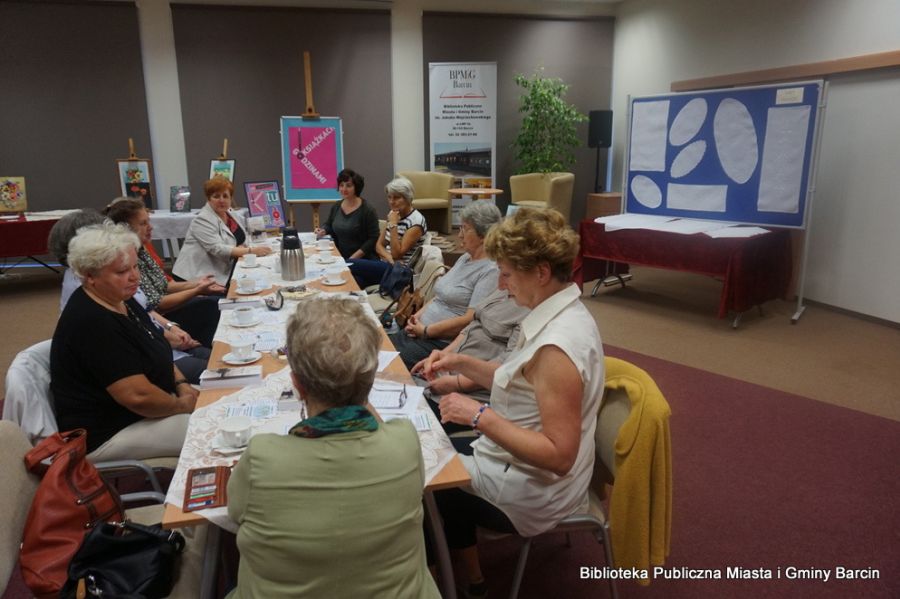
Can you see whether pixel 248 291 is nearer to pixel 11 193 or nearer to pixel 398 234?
pixel 398 234

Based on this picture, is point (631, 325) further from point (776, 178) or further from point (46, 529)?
point (46, 529)

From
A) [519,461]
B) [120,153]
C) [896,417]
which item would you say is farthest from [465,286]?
[120,153]

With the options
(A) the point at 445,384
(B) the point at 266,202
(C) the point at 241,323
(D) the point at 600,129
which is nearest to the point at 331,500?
(A) the point at 445,384

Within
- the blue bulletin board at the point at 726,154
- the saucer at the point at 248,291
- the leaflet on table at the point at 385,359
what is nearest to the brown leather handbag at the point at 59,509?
the leaflet on table at the point at 385,359

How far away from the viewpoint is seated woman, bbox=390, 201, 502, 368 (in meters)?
2.75

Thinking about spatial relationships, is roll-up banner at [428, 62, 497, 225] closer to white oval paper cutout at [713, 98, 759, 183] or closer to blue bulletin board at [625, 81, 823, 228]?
blue bulletin board at [625, 81, 823, 228]

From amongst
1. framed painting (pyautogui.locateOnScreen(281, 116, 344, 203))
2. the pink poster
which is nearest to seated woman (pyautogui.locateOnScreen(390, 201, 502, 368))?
framed painting (pyautogui.locateOnScreen(281, 116, 344, 203))

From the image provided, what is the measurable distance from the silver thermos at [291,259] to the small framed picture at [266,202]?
7.22ft

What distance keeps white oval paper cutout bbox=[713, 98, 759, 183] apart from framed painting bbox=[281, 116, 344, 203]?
3.50m

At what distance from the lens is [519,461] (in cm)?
→ 164

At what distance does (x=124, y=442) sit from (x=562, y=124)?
713 cm

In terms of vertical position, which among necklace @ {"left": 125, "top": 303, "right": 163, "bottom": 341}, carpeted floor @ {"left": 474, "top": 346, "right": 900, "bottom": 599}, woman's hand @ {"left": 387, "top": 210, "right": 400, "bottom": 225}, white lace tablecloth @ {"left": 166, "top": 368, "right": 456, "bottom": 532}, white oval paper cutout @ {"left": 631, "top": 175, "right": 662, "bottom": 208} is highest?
white oval paper cutout @ {"left": 631, "top": 175, "right": 662, "bottom": 208}

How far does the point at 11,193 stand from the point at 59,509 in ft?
19.8

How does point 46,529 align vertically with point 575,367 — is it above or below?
below
